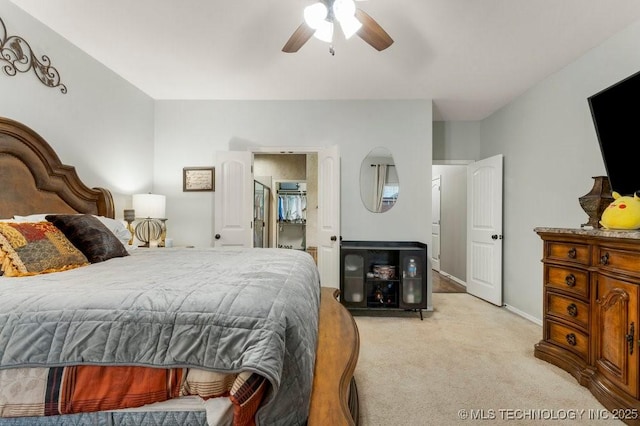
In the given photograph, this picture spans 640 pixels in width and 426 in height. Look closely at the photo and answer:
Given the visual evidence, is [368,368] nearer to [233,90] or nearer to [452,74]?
[452,74]

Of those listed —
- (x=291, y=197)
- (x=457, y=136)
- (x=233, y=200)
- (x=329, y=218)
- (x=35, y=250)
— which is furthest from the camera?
(x=291, y=197)

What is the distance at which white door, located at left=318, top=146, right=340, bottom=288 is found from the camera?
11.9 feet

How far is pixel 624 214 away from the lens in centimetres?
188

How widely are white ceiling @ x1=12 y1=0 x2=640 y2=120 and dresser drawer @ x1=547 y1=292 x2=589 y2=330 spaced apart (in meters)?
2.11

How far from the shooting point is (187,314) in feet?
3.13

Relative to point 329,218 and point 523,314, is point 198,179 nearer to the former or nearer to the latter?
point 329,218

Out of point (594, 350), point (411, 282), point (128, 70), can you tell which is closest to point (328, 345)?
point (594, 350)

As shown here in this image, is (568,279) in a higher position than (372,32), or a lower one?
lower

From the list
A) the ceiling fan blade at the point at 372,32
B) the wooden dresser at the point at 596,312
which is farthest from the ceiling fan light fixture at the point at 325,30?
the wooden dresser at the point at 596,312

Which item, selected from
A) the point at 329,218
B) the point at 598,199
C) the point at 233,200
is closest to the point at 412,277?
the point at 329,218

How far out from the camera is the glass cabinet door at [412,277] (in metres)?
3.47

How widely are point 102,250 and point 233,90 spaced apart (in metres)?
2.42

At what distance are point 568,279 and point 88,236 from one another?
134 inches

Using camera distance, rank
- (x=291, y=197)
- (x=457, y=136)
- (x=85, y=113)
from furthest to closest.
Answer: (x=291, y=197), (x=457, y=136), (x=85, y=113)
